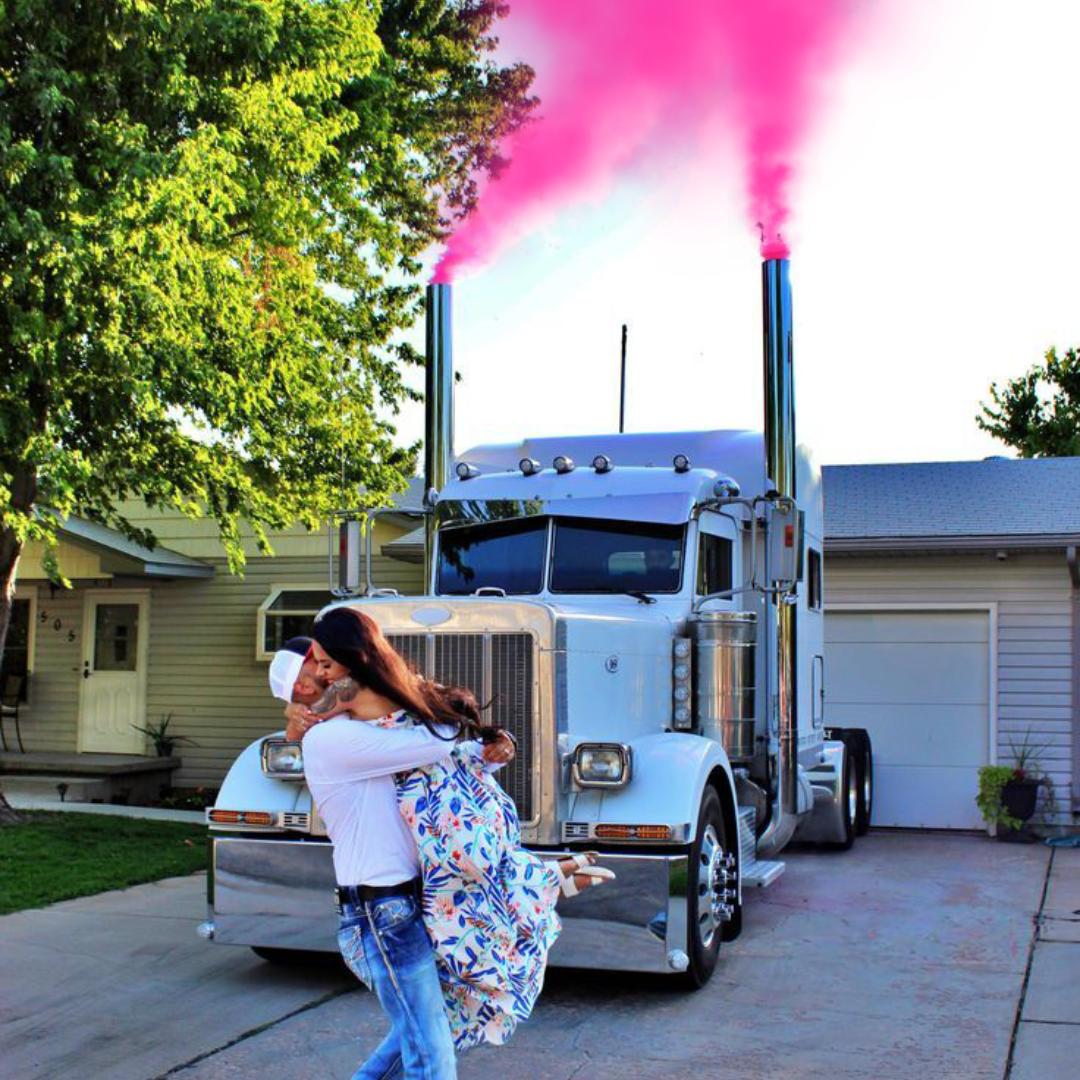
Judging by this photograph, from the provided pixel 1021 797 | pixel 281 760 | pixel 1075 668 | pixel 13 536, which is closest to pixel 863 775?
pixel 1021 797

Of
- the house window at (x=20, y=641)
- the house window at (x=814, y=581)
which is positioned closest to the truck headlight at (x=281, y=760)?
the house window at (x=814, y=581)

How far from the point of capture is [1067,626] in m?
12.9

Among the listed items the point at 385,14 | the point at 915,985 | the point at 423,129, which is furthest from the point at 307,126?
the point at 915,985

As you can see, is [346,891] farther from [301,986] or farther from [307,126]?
[307,126]

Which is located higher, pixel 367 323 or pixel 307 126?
pixel 307 126

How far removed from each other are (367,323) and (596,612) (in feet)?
25.8

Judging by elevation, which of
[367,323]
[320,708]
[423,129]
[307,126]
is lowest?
[320,708]

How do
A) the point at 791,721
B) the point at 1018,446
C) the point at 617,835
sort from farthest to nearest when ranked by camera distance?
the point at 1018,446 < the point at 791,721 < the point at 617,835

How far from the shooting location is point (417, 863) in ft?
11.8

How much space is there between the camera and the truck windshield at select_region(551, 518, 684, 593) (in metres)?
7.86

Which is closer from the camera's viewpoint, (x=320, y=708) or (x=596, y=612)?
(x=320, y=708)

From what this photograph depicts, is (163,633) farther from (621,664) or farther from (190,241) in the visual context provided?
(621,664)

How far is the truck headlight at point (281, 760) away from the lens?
260 inches

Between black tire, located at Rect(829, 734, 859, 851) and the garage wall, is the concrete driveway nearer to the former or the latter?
black tire, located at Rect(829, 734, 859, 851)
